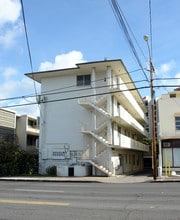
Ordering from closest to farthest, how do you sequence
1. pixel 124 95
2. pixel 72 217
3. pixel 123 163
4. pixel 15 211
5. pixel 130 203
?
pixel 72 217 → pixel 15 211 → pixel 130 203 → pixel 124 95 → pixel 123 163

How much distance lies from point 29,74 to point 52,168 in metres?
10.6

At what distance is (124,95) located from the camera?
1415 inches

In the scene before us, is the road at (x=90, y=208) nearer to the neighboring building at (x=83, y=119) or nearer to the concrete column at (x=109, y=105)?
the neighboring building at (x=83, y=119)

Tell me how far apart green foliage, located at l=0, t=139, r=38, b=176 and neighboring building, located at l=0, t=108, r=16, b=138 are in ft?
31.8

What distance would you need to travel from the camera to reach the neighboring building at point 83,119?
3206 cm

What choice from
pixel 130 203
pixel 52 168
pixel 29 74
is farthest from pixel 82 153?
pixel 130 203

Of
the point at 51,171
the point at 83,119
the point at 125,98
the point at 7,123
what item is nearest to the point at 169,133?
the point at 125,98

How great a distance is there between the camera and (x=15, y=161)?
113ft

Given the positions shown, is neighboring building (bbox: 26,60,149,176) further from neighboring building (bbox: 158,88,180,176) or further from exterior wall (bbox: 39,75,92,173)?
neighboring building (bbox: 158,88,180,176)

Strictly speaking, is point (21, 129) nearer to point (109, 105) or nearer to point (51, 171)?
point (51, 171)

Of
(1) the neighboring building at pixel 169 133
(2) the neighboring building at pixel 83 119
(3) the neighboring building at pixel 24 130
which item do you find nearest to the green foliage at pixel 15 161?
(2) the neighboring building at pixel 83 119

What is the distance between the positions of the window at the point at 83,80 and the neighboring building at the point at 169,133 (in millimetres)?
7617

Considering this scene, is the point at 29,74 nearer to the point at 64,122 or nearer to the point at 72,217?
the point at 64,122

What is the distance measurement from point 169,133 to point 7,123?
2428 centimetres
